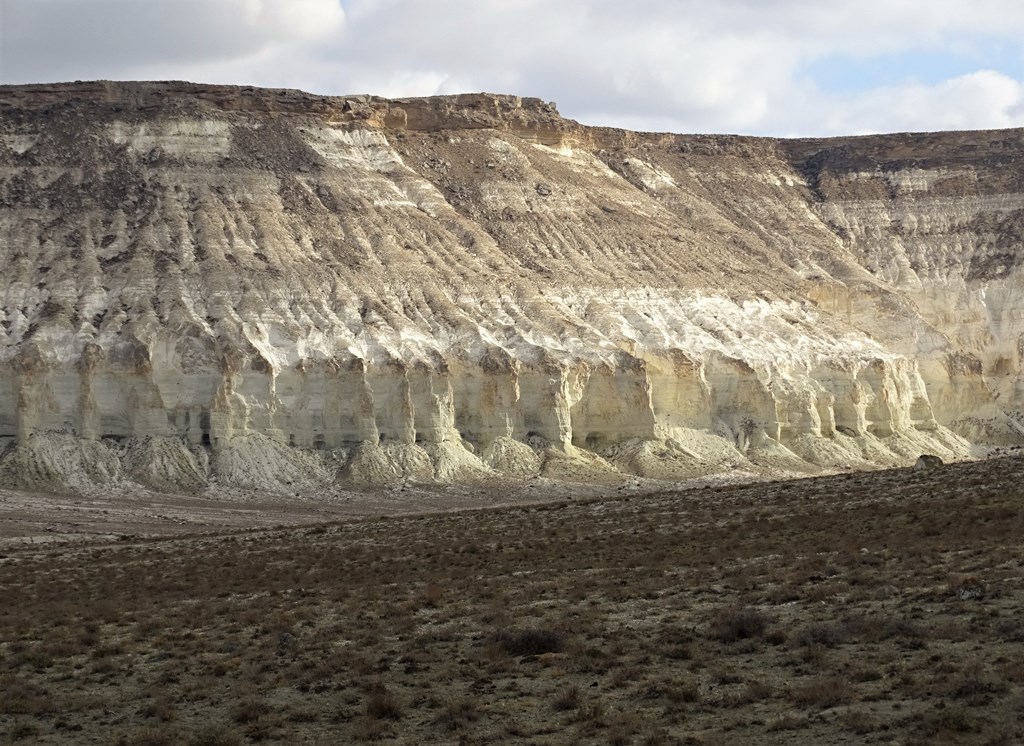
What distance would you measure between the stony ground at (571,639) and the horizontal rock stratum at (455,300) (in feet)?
114

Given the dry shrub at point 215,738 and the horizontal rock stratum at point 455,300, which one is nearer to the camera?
the dry shrub at point 215,738

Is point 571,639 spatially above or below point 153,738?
above

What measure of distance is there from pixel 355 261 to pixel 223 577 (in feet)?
155

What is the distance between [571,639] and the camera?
874 inches

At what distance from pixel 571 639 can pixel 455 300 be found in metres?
58.5

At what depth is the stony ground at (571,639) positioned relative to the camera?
17.8 m

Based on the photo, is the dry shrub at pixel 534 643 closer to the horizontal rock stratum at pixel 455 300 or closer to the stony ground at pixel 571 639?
the stony ground at pixel 571 639

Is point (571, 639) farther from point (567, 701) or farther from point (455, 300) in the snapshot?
point (455, 300)

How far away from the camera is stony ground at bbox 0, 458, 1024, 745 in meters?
17.8

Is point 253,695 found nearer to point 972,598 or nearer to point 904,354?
point 972,598

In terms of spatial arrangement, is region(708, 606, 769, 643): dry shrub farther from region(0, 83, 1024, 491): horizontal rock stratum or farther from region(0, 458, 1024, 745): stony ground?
region(0, 83, 1024, 491): horizontal rock stratum

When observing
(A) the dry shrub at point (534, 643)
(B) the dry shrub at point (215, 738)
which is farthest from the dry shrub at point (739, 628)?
(B) the dry shrub at point (215, 738)

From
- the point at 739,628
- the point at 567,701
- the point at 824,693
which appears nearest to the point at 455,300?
the point at 739,628

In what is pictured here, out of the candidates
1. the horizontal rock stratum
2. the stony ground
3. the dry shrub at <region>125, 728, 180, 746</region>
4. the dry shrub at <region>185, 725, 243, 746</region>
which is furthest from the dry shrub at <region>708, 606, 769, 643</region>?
the horizontal rock stratum
